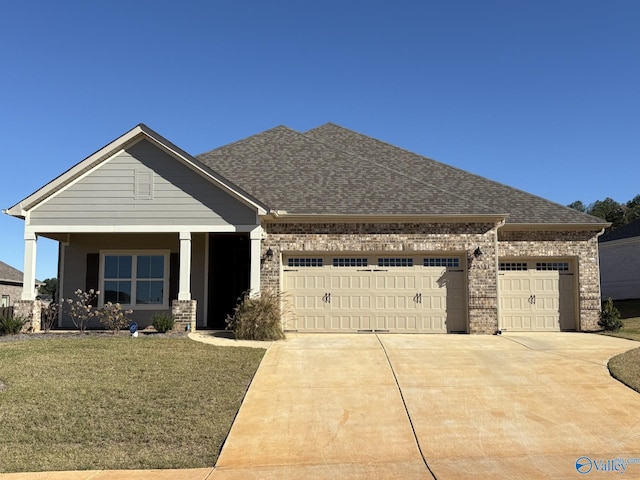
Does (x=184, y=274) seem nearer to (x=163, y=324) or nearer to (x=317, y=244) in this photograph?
(x=163, y=324)

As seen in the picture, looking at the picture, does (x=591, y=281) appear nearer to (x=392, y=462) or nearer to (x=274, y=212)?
(x=274, y=212)

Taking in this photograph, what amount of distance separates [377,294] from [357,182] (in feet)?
13.2

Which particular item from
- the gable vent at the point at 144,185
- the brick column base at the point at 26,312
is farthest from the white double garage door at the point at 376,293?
the brick column base at the point at 26,312

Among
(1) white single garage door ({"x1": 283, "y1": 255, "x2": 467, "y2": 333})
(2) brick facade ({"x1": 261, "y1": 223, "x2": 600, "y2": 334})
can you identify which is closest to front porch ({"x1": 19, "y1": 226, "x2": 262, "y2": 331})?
(2) brick facade ({"x1": 261, "y1": 223, "x2": 600, "y2": 334})

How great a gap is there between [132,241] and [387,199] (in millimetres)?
8555

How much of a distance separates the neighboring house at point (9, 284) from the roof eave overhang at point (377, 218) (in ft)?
81.8

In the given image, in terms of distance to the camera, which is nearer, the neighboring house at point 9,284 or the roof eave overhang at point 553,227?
the roof eave overhang at point 553,227

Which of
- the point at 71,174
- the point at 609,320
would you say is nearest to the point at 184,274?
the point at 71,174

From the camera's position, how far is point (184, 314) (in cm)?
1527

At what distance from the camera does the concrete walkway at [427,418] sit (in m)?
6.27

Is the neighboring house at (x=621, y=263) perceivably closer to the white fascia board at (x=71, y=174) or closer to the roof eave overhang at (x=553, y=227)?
the roof eave overhang at (x=553, y=227)

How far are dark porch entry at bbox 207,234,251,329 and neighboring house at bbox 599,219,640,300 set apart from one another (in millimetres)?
19921

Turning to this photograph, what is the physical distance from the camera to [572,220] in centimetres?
1748

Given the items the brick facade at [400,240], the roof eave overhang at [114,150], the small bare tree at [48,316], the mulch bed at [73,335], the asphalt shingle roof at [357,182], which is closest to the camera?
the mulch bed at [73,335]
